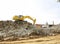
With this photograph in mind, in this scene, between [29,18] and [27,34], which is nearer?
[27,34]

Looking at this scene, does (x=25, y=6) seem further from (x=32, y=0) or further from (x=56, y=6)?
(x=56, y=6)

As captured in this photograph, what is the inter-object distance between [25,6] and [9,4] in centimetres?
34

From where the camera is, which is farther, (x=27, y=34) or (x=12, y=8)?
(x=12, y=8)

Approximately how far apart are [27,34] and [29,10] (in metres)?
1.17

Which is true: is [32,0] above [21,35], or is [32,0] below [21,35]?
above

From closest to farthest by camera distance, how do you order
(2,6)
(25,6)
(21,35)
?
(21,35) → (2,6) → (25,6)

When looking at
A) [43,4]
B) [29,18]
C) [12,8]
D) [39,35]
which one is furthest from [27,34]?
[43,4]

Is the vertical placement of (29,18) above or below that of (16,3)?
below

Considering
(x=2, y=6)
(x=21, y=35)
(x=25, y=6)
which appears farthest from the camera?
(x=25, y=6)

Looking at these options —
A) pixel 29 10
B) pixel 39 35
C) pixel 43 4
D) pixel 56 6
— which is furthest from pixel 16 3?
pixel 39 35

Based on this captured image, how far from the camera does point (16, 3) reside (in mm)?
2785

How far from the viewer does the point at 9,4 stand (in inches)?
108

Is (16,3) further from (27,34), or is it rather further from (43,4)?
(27,34)

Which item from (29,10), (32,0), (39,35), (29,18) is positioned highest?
(32,0)
